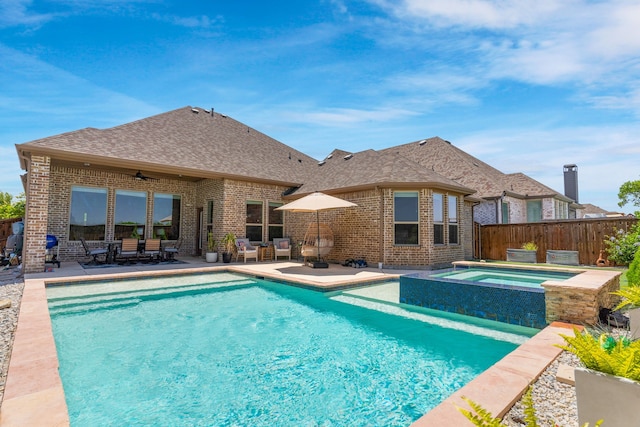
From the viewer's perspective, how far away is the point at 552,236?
1241 cm

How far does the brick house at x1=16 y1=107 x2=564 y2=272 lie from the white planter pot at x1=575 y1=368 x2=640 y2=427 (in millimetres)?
8975

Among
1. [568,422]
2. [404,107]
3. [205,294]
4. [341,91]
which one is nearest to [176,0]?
[341,91]

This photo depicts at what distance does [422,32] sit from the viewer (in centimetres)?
908

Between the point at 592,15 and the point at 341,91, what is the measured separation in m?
7.81

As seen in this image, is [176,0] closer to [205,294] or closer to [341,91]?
[341,91]

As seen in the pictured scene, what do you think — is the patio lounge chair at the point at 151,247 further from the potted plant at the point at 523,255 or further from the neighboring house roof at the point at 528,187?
the neighboring house roof at the point at 528,187

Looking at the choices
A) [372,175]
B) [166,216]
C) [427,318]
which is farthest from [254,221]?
[427,318]

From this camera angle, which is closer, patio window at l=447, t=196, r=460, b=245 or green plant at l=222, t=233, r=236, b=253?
patio window at l=447, t=196, r=460, b=245

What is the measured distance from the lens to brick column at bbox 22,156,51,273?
8.63 m

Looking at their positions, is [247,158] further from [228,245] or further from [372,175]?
[372,175]

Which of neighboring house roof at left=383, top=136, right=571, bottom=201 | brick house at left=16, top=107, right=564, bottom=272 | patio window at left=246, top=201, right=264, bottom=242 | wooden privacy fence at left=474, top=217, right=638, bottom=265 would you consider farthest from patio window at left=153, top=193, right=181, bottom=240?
wooden privacy fence at left=474, top=217, right=638, bottom=265

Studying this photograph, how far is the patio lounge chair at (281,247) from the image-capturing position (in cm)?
1302

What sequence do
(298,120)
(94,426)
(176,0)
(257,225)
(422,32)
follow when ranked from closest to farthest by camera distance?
(94,426)
(176,0)
(422,32)
(257,225)
(298,120)

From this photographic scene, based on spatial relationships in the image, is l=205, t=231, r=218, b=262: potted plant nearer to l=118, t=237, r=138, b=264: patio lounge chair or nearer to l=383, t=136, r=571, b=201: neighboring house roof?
l=118, t=237, r=138, b=264: patio lounge chair
